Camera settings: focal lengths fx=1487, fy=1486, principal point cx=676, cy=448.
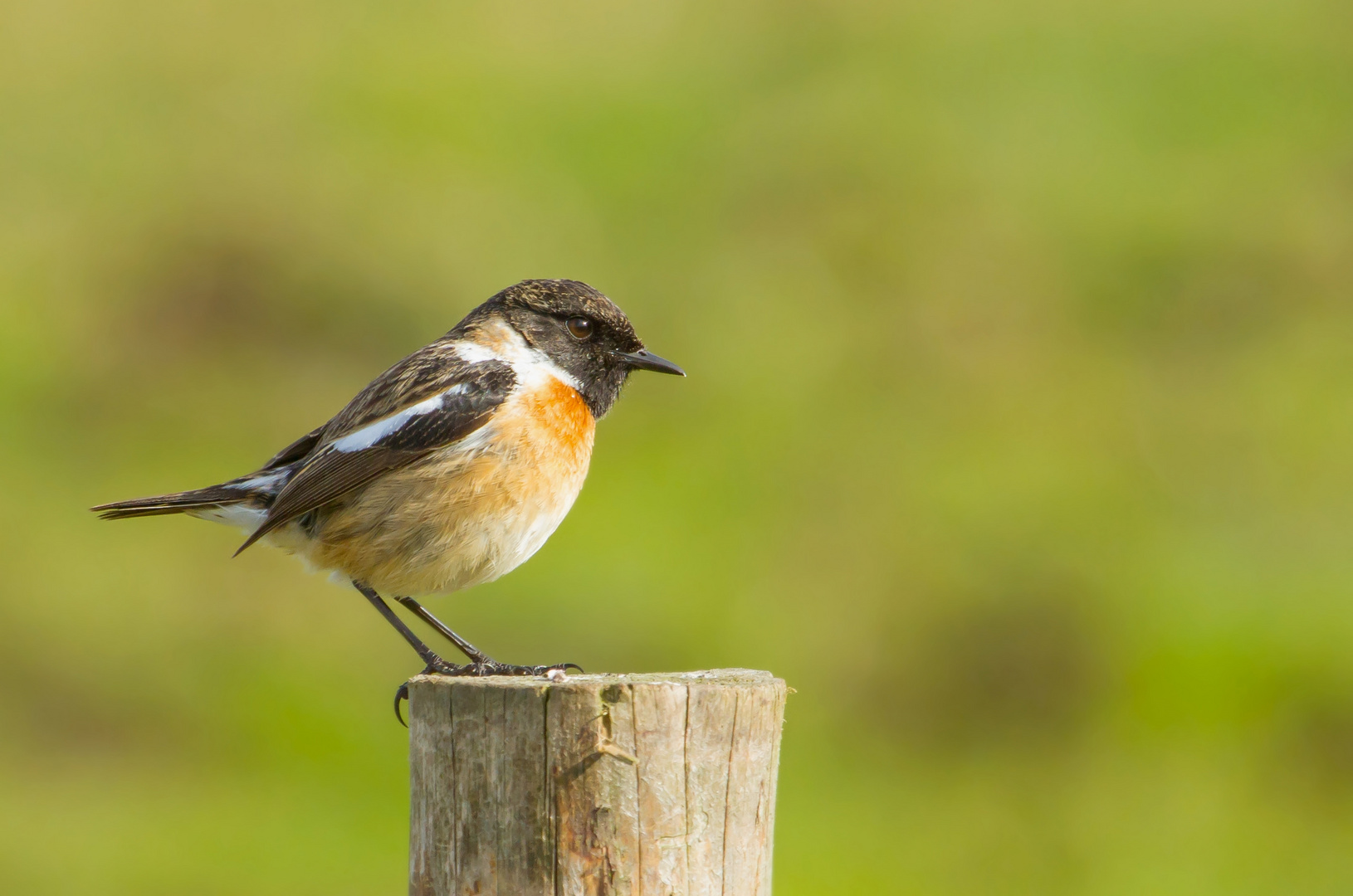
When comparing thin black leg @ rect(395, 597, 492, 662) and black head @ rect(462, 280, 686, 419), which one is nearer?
thin black leg @ rect(395, 597, 492, 662)

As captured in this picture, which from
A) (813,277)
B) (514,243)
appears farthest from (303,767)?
(813,277)

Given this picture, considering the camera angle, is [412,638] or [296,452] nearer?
[412,638]

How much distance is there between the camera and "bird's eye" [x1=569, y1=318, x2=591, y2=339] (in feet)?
22.4

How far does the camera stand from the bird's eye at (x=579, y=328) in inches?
268

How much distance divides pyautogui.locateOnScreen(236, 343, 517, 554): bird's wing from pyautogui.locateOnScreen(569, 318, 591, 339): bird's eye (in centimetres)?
46

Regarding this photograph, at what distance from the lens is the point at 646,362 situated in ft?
22.3

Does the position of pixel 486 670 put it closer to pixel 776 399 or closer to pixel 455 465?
pixel 455 465

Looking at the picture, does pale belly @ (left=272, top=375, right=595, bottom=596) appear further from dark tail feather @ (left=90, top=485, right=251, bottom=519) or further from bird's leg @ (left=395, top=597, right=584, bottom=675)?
dark tail feather @ (left=90, top=485, right=251, bottom=519)

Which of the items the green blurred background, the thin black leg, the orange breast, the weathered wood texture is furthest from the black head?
the green blurred background

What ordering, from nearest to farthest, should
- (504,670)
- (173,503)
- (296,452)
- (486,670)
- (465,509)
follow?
(504,670)
(486,670)
(465,509)
(173,503)
(296,452)

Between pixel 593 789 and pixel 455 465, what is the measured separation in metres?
2.31

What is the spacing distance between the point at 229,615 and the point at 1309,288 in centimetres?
1282

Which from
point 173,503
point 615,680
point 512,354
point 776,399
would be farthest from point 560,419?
point 776,399

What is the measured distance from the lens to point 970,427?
49.1 feet
